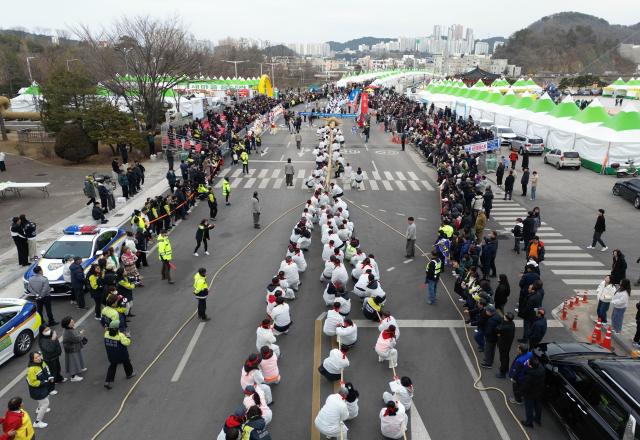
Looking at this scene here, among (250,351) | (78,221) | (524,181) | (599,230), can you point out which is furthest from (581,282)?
(78,221)

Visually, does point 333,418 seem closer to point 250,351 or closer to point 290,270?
point 250,351

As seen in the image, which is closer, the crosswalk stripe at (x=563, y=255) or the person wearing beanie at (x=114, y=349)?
the person wearing beanie at (x=114, y=349)

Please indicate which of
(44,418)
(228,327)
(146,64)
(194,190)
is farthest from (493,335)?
(146,64)

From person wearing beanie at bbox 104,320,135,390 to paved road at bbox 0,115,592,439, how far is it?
29 centimetres

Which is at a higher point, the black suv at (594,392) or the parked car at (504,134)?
the parked car at (504,134)

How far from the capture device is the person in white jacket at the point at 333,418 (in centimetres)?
752

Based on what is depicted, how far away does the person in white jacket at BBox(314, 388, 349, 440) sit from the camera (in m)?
7.52

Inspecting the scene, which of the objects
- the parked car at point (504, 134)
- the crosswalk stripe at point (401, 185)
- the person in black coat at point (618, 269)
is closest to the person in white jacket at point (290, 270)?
the person in black coat at point (618, 269)

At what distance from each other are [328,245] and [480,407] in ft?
22.8

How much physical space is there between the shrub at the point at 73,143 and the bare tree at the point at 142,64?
539 cm

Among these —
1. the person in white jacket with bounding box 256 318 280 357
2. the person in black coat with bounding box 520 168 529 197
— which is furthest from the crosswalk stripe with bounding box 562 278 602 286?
the person in white jacket with bounding box 256 318 280 357

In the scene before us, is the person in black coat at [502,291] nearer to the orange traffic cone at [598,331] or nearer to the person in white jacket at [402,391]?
the orange traffic cone at [598,331]

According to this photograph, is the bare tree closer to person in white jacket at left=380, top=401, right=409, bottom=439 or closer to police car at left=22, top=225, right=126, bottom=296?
police car at left=22, top=225, right=126, bottom=296

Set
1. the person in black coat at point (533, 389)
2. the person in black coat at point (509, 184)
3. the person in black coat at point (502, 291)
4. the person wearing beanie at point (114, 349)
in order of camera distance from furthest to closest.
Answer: the person in black coat at point (509, 184) < the person in black coat at point (502, 291) < the person wearing beanie at point (114, 349) < the person in black coat at point (533, 389)
